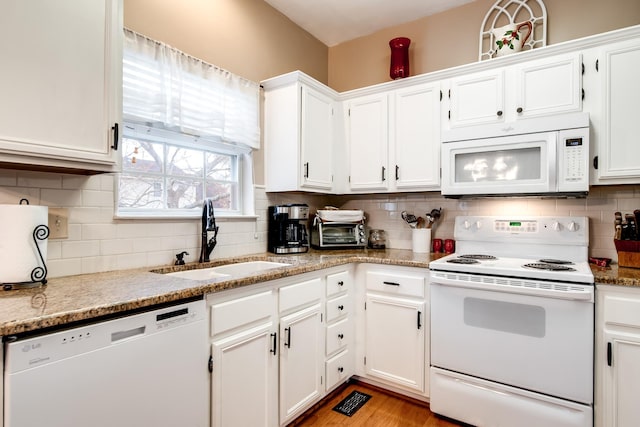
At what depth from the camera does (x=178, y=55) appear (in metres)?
Result: 2.05

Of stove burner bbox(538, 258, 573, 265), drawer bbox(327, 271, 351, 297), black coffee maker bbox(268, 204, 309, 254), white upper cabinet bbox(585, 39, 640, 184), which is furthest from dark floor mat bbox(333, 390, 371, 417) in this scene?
white upper cabinet bbox(585, 39, 640, 184)

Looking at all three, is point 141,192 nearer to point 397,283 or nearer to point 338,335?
point 338,335

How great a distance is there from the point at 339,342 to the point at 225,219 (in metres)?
1.12

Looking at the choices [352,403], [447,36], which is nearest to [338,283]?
[352,403]

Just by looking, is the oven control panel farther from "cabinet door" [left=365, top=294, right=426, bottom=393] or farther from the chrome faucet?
the chrome faucet

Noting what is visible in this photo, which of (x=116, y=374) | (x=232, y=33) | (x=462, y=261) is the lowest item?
(x=116, y=374)

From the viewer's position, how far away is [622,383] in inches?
66.6

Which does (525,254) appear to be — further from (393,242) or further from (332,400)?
(332,400)

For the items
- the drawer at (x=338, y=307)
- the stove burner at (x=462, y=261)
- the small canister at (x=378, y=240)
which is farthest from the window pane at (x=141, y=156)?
the stove burner at (x=462, y=261)

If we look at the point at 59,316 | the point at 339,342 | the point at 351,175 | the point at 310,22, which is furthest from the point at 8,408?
the point at 310,22

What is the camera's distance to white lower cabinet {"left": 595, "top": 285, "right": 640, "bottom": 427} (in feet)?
5.48

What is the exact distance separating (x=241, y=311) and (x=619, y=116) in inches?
91.2

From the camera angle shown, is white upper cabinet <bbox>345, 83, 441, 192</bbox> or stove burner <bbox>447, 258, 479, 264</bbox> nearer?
stove burner <bbox>447, 258, 479, 264</bbox>

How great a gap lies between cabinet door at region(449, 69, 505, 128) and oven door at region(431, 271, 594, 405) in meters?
1.10
